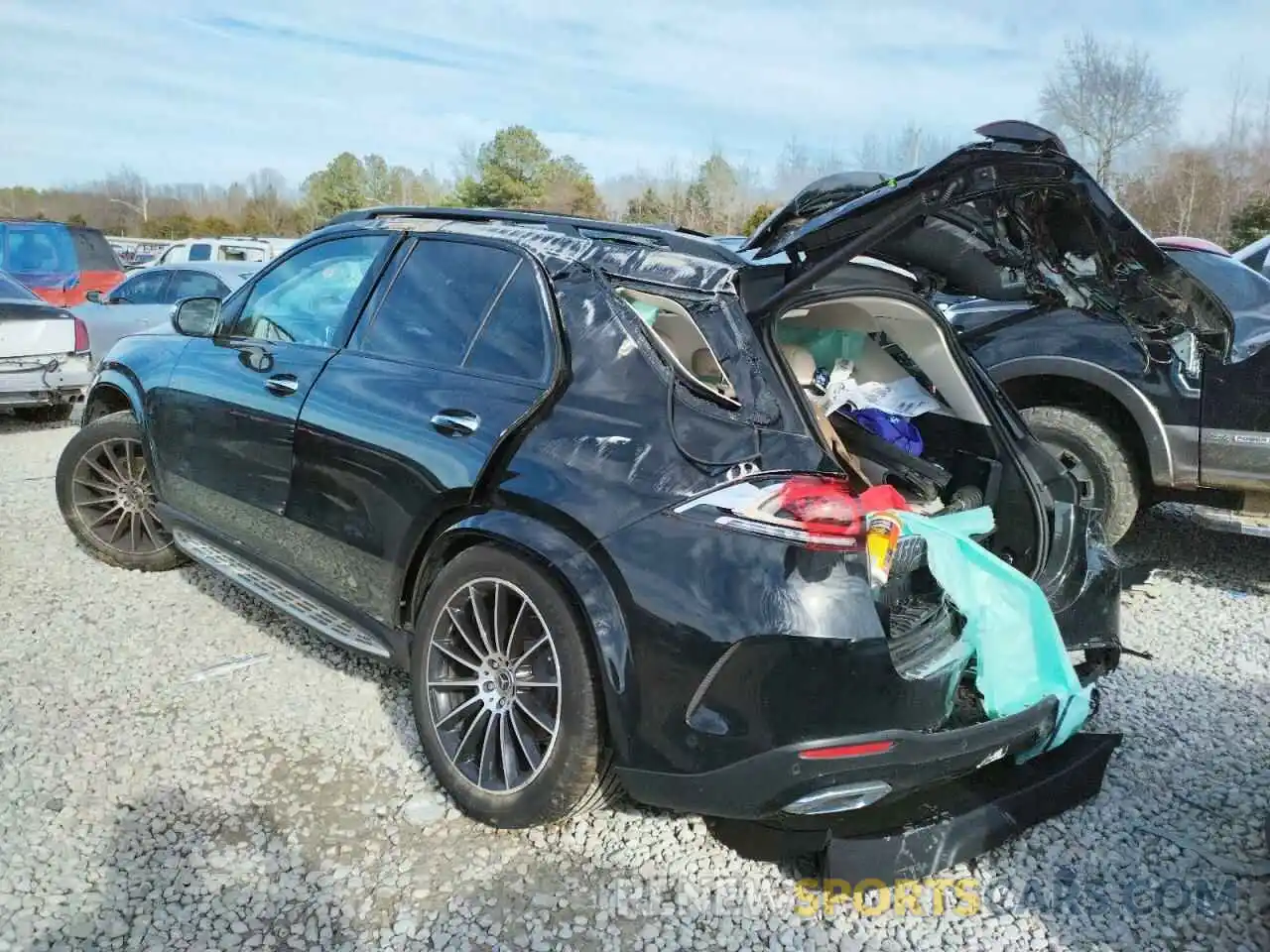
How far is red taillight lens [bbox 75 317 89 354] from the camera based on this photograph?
8.76 metres

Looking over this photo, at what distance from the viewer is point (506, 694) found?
277 centimetres

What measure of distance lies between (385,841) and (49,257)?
1341 cm

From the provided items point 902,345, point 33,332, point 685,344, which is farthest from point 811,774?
point 33,332

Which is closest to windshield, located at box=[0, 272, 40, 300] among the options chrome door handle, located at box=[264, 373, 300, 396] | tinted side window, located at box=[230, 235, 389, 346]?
tinted side window, located at box=[230, 235, 389, 346]

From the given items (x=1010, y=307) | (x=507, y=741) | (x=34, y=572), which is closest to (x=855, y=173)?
(x=507, y=741)

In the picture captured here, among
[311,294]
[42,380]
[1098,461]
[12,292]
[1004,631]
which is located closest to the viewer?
[1004,631]

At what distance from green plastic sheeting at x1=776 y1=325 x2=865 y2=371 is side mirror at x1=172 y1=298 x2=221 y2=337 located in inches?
99.8

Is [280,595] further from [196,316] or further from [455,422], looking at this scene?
[196,316]

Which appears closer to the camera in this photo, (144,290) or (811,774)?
(811,774)

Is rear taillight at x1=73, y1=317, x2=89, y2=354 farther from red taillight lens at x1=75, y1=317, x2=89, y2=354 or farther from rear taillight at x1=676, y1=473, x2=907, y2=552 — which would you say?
rear taillight at x1=676, y1=473, x2=907, y2=552

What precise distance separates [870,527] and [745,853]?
103cm

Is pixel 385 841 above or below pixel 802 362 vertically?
below

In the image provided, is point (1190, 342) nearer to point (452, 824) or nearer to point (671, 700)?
point (671, 700)

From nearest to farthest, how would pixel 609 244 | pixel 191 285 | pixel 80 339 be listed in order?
pixel 609 244 < pixel 80 339 < pixel 191 285
